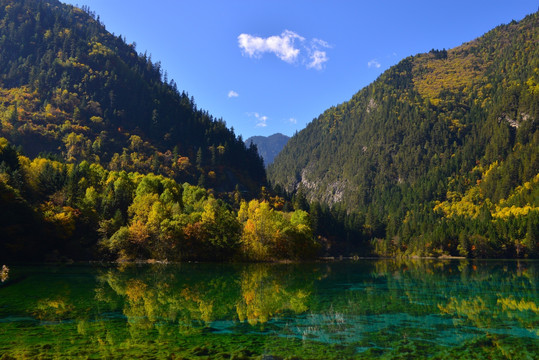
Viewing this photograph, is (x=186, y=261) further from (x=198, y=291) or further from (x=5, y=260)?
(x=198, y=291)

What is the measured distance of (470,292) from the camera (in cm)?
4512

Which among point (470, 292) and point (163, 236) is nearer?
point (470, 292)

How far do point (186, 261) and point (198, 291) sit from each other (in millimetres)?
65177

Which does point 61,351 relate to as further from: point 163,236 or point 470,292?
point 163,236

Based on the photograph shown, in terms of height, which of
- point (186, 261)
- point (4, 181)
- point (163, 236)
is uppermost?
point (4, 181)

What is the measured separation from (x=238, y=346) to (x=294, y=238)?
95013mm

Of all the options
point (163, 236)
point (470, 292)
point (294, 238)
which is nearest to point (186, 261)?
point (163, 236)

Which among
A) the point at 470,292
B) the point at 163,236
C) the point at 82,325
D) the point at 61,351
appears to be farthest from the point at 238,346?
the point at 163,236

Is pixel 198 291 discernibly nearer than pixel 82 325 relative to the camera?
No

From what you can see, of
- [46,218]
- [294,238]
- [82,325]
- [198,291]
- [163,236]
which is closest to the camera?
[82,325]

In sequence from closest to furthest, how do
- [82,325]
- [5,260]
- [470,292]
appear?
1. [82,325]
2. [470,292]
3. [5,260]

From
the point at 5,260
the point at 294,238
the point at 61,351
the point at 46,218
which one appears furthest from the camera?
the point at 294,238

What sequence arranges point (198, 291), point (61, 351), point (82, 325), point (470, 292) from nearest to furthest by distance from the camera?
point (61, 351), point (82, 325), point (198, 291), point (470, 292)

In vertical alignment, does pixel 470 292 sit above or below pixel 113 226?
below
